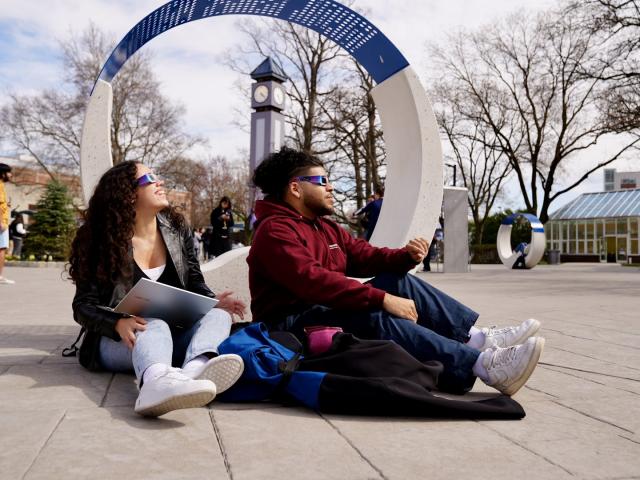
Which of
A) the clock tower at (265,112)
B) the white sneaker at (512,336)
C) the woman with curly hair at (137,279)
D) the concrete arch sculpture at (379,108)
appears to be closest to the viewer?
the woman with curly hair at (137,279)

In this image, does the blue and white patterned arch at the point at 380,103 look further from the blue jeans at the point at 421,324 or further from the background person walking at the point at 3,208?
the background person walking at the point at 3,208

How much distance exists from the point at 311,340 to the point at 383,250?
1064mm

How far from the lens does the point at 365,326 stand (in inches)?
120

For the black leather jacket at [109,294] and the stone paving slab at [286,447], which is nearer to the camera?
the stone paving slab at [286,447]

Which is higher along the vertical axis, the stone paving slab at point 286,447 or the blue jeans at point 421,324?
the blue jeans at point 421,324

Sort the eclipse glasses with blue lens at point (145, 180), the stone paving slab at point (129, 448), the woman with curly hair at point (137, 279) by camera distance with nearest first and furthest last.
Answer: the stone paving slab at point (129, 448) < the woman with curly hair at point (137, 279) < the eclipse glasses with blue lens at point (145, 180)

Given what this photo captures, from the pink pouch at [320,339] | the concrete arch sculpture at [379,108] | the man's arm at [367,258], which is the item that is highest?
the concrete arch sculpture at [379,108]

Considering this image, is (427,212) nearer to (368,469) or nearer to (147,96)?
(368,469)

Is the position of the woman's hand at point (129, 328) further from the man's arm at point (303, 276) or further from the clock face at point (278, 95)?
the clock face at point (278, 95)

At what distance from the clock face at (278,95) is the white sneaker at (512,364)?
8.82 m

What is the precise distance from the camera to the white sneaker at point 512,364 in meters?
2.72

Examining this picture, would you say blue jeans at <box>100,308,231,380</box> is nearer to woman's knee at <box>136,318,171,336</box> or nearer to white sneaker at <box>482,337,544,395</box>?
woman's knee at <box>136,318,171,336</box>

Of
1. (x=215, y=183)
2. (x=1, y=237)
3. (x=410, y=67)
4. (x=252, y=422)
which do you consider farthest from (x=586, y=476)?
(x=215, y=183)

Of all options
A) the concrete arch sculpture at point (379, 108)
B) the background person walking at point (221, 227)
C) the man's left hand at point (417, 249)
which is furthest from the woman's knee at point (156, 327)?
the background person walking at point (221, 227)
